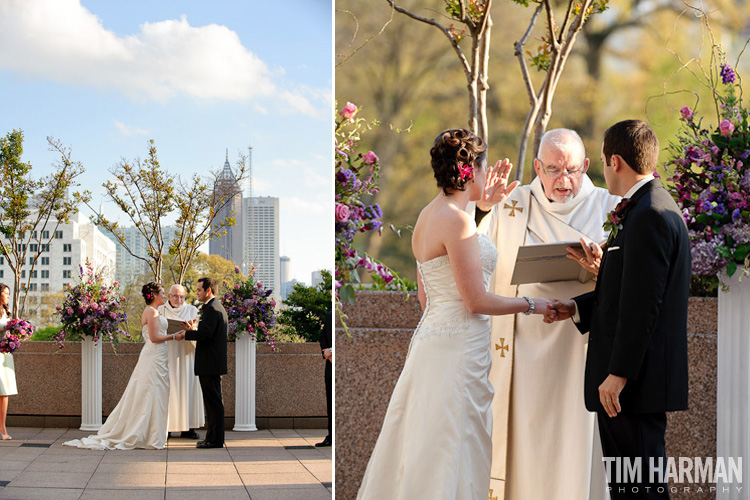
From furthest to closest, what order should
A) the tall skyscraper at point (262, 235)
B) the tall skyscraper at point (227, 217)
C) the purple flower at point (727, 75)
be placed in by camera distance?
the tall skyscraper at point (262, 235), the tall skyscraper at point (227, 217), the purple flower at point (727, 75)

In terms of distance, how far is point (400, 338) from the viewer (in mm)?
4418

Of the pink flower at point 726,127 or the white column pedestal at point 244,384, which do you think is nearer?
the pink flower at point 726,127

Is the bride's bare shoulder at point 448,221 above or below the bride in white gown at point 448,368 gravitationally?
above

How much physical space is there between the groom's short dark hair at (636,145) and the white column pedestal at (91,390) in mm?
3656

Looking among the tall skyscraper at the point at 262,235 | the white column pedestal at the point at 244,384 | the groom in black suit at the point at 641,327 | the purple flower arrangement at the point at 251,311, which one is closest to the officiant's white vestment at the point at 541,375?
the groom in black suit at the point at 641,327

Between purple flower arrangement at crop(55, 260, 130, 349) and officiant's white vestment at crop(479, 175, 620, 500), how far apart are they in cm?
259

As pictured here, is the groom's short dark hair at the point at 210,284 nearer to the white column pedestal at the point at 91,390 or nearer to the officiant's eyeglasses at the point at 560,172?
the white column pedestal at the point at 91,390

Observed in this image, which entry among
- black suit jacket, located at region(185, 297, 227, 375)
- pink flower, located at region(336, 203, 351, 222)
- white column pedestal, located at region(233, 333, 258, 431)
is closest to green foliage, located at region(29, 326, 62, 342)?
black suit jacket, located at region(185, 297, 227, 375)

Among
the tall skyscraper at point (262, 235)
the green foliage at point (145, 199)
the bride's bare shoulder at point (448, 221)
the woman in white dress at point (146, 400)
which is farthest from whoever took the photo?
the tall skyscraper at point (262, 235)

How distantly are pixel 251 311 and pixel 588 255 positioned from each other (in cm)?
407

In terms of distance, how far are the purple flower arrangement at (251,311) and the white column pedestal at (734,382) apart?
3590mm

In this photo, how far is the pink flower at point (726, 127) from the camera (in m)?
3.99

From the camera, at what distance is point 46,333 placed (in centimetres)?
484

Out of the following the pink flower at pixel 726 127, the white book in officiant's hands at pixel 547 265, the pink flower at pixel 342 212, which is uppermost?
the pink flower at pixel 726 127
